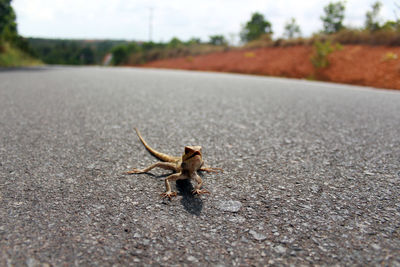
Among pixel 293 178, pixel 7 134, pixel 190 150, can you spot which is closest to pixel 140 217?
pixel 190 150

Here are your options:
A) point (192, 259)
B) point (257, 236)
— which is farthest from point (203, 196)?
point (192, 259)

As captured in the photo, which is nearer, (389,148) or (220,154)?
(220,154)

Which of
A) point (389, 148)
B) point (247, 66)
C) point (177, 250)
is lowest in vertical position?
point (177, 250)

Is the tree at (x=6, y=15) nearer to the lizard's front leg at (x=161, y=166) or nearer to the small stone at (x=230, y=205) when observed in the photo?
the lizard's front leg at (x=161, y=166)

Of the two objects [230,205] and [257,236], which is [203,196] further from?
[257,236]

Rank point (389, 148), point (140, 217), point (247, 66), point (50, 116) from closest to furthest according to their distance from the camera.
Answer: point (140, 217) < point (389, 148) < point (50, 116) < point (247, 66)

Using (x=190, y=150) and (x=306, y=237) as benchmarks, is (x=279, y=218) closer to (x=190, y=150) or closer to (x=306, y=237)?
(x=306, y=237)
